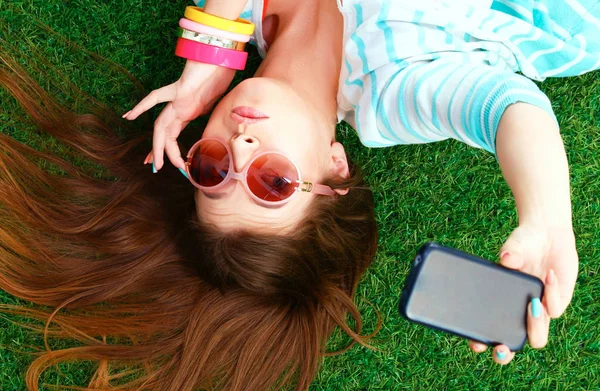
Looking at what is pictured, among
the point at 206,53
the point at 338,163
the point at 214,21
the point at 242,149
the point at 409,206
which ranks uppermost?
the point at 214,21

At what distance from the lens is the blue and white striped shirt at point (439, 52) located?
64.0 inches

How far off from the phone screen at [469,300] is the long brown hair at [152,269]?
67 centimetres

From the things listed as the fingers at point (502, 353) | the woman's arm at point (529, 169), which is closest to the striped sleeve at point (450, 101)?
the woman's arm at point (529, 169)

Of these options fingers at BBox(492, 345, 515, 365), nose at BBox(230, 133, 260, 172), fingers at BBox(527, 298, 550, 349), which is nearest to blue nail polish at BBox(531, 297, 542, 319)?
fingers at BBox(527, 298, 550, 349)

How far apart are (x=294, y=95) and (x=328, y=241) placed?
22.8 inches

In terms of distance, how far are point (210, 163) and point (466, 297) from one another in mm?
910

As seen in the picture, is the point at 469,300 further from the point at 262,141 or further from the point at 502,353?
the point at 262,141

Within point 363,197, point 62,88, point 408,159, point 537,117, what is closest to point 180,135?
point 62,88

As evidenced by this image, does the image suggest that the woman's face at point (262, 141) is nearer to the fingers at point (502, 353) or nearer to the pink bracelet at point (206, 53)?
the pink bracelet at point (206, 53)

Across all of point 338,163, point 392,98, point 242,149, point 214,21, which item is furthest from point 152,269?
point 392,98

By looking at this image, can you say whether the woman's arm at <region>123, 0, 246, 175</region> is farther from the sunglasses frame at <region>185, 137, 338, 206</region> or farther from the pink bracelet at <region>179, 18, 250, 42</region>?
the sunglasses frame at <region>185, 137, 338, 206</region>

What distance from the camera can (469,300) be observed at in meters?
1.36

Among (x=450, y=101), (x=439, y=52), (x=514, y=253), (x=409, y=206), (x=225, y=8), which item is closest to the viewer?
(x=514, y=253)

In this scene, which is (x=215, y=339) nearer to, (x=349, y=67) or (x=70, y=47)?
(x=349, y=67)
